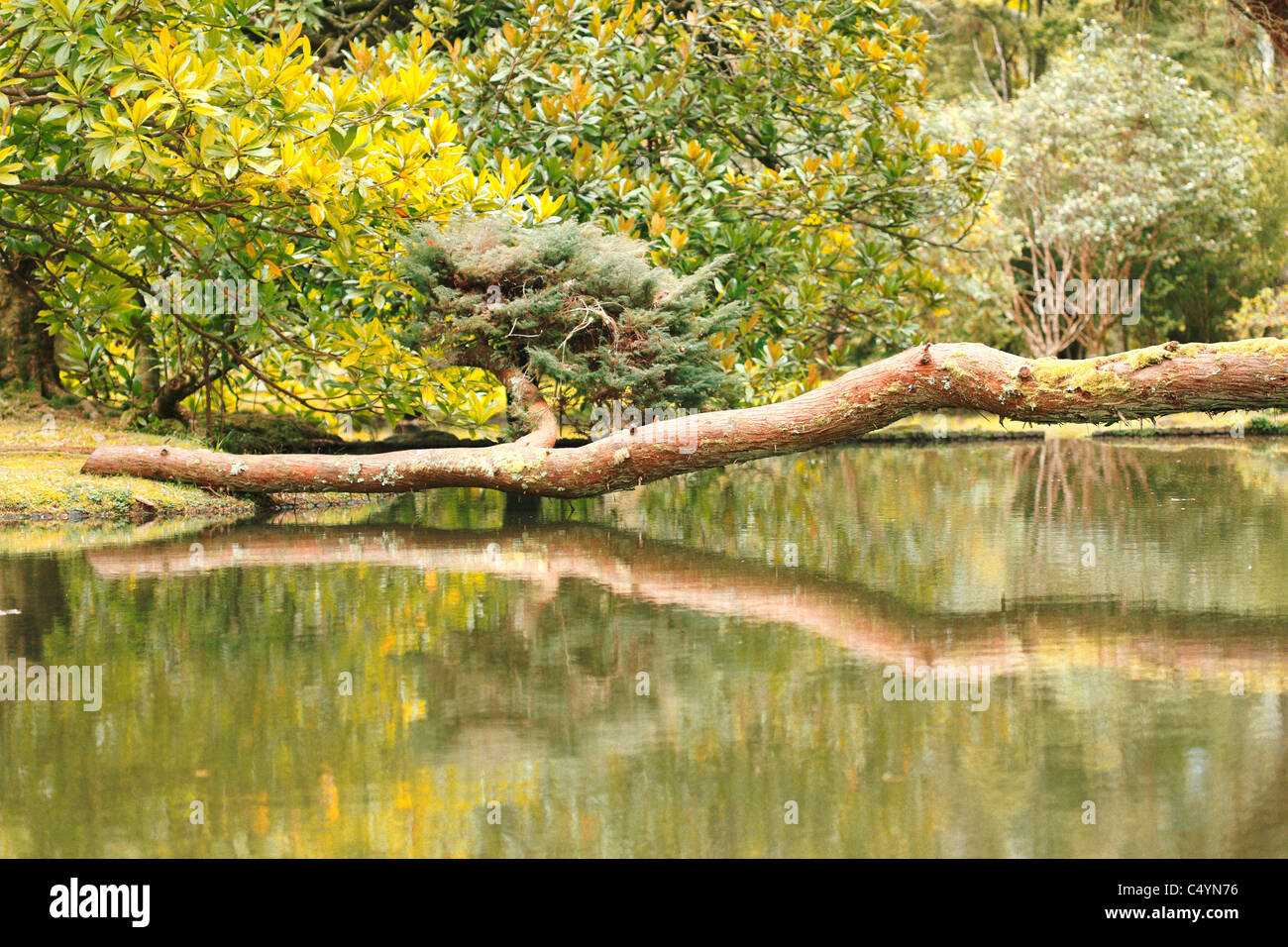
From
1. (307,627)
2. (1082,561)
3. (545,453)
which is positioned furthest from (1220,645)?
(545,453)

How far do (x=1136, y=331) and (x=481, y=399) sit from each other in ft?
77.7

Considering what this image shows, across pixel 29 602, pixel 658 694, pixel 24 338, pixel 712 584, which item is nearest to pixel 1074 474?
pixel 712 584

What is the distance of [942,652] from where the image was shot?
486cm

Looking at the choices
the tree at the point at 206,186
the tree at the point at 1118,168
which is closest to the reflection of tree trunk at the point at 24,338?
the tree at the point at 206,186

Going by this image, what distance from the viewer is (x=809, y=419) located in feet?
28.1

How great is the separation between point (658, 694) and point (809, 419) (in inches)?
180

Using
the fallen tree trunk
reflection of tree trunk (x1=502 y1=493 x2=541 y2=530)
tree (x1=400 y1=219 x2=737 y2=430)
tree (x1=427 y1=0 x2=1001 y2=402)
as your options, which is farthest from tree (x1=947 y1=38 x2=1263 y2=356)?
the fallen tree trunk

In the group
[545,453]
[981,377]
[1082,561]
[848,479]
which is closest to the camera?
[1082,561]

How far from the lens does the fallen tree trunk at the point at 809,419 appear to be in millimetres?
6930

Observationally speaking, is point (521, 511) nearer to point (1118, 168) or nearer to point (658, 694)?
point (658, 694)

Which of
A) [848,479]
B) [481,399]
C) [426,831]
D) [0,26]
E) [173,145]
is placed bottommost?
[426,831]

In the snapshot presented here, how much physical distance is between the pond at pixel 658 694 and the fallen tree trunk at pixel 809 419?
2.55ft

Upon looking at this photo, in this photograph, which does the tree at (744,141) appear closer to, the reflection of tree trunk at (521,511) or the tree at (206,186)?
the tree at (206,186)

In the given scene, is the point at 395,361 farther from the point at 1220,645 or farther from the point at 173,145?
the point at 1220,645
